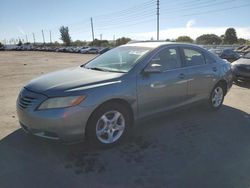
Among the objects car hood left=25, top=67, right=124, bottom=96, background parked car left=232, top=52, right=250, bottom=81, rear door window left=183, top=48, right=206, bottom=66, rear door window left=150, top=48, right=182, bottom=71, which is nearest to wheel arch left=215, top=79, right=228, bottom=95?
rear door window left=183, top=48, right=206, bottom=66

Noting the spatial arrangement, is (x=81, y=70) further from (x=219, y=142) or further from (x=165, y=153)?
(x=219, y=142)

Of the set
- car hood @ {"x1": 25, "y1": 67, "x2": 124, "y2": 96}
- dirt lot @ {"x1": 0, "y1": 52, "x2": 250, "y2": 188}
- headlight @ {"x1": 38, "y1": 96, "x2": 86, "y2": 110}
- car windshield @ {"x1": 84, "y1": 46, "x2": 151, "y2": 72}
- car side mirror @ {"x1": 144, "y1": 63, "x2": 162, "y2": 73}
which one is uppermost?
car windshield @ {"x1": 84, "y1": 46, "x2": 151, "y2": 72}

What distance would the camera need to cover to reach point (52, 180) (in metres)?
3.15

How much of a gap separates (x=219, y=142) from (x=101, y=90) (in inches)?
84.9

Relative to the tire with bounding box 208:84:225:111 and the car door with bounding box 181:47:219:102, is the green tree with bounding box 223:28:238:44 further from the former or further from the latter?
the car door with bounding box 181:47:219:102

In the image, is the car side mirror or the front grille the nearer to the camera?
the car side mirror

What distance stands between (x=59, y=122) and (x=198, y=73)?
9.97ft

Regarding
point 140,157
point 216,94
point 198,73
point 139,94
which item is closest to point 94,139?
point 140,157

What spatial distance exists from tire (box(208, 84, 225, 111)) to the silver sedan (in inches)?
12.7

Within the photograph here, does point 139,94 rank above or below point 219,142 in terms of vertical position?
above

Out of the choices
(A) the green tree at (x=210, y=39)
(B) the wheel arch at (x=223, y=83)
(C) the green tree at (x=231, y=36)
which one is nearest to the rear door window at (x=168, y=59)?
(B) the wheel arch at (x=223, y=83)

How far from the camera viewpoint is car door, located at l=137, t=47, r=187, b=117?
426cm

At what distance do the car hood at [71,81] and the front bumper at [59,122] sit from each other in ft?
0.91

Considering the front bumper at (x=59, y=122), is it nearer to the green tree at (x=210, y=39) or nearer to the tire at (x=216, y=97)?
the tire at (x=216, y=97)
